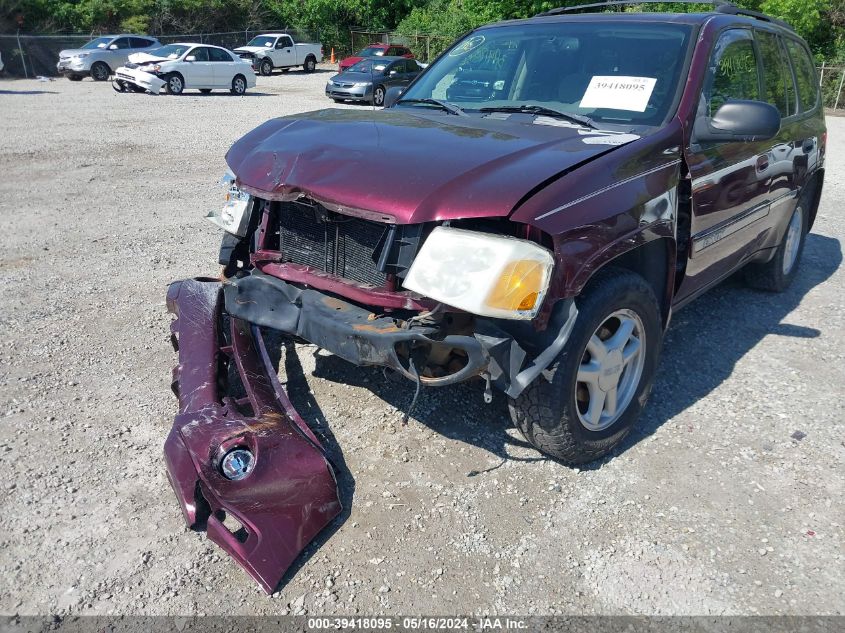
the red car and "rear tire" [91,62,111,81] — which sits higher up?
the red car

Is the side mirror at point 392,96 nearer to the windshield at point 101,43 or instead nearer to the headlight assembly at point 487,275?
the headlight assembly at point 487,275

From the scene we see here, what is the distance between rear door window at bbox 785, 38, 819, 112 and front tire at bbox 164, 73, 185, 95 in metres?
19.5

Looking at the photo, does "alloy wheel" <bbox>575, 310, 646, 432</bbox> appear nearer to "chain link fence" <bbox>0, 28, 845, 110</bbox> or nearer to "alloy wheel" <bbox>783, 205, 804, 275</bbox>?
"alloy wheel" <bbox>783, 205, 804, 275</bbox>

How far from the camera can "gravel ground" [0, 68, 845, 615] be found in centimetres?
249

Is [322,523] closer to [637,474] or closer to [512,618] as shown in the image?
[512,618]

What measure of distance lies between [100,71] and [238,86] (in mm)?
6062

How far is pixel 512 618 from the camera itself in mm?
2402

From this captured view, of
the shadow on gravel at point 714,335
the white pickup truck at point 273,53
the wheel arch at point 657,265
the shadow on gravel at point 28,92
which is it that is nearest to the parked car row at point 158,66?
the shadow on gravel at point 28,92

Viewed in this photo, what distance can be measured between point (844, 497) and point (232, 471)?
2.73 m

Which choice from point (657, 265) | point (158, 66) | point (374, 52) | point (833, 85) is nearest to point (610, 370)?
point (657, 265)

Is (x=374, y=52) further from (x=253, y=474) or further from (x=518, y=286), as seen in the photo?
→ (x=253, y=474)

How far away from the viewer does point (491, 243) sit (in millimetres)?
2541

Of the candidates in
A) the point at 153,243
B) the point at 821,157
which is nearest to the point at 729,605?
the point at 821,157

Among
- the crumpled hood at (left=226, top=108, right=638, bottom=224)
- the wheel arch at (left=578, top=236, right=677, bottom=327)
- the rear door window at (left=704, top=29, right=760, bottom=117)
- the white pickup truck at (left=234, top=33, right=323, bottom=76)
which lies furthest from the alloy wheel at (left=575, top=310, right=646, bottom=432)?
the white pickup truck at (left=234, top=33, right=323, bottom=76)
